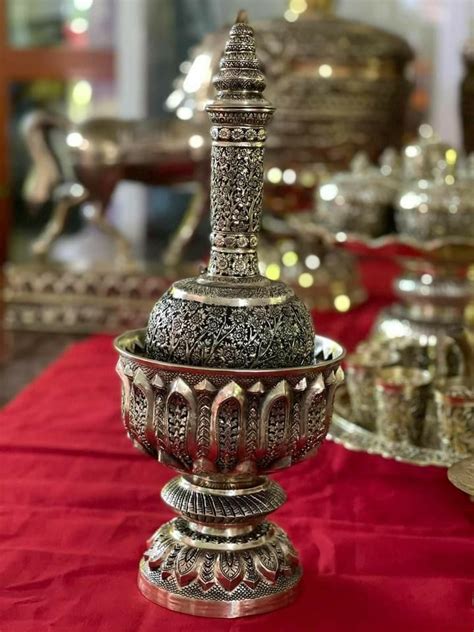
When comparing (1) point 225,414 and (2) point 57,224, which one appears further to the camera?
(2) point 57,224

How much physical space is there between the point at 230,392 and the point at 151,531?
289 mm

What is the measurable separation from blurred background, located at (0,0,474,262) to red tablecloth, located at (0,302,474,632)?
190 centimetres

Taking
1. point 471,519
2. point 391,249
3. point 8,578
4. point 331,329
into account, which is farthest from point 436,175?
point 8,578

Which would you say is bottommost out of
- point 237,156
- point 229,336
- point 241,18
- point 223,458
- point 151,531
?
point 151,531

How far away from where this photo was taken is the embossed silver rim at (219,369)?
2.82 ft

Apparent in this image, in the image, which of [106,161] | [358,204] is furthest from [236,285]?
[106,161]

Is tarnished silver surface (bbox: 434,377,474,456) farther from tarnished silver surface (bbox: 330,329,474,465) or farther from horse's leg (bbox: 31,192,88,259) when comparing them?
horse's leg (bbox: 31,192,88,259)

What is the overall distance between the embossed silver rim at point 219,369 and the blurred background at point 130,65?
2209 mm

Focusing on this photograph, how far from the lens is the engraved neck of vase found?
2.93ft

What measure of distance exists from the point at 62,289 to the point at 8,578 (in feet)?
5.18

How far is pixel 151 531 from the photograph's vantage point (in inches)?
42.7

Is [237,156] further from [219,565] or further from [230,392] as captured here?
[219,565]

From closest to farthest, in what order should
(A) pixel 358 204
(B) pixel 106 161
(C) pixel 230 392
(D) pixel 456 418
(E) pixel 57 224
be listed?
1. (C) pixel 230 392
2. (D) pixel 456 418
3. (A) pixel 358 204
4. (B) pixel 106 161
5. (E) pixel 57 224

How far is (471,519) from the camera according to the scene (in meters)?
1.12
